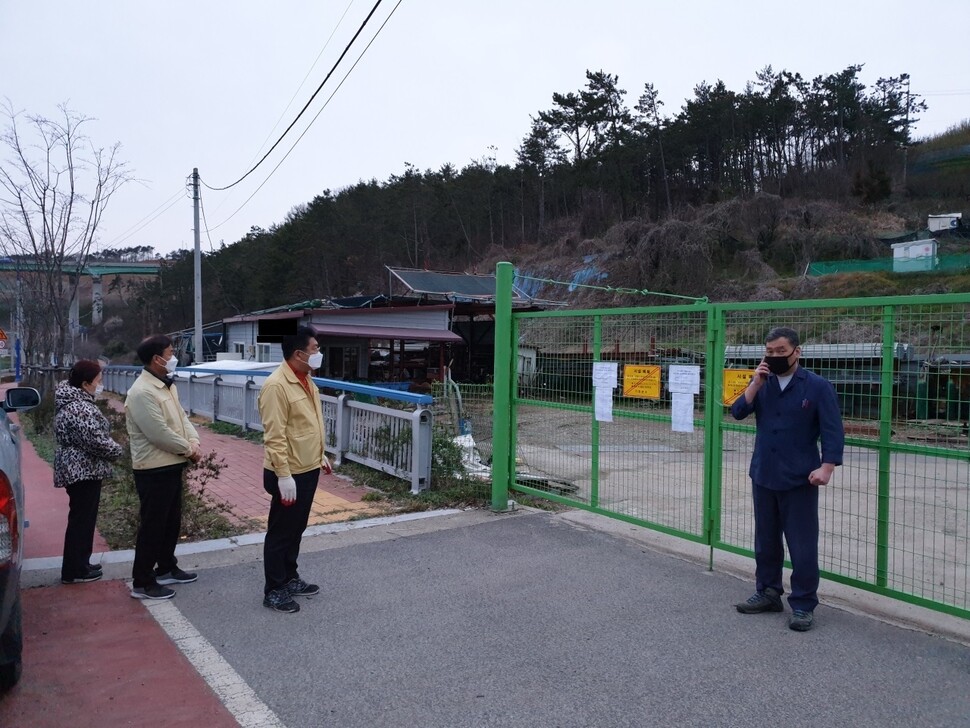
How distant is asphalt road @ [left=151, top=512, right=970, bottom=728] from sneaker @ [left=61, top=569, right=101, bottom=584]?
0.64 metres

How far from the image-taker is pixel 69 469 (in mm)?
5316

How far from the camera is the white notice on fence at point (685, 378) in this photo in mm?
5656

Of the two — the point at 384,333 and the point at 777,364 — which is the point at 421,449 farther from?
the point at 384,333

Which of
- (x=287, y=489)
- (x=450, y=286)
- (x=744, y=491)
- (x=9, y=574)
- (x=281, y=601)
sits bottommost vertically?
(x=281, y=601)

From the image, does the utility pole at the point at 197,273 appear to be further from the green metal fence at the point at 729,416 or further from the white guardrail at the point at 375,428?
the green metal fence at the point at 729,416

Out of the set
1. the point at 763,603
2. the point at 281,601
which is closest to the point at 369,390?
the point at 281,601

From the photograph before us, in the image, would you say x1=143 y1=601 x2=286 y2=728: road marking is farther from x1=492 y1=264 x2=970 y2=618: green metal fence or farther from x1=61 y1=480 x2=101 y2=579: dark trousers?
x1=492 y1=264 x2=970 y2=618: green metal fence

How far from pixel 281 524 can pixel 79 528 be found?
169 centimetres

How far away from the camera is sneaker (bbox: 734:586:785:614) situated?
4809mm

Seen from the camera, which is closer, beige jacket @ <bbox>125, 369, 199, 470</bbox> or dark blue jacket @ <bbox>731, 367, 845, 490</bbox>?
dark blue jacket @ <bbox>731, 367, 845, 490</bbox>

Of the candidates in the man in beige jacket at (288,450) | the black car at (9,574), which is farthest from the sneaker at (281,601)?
the black car at (9,574)

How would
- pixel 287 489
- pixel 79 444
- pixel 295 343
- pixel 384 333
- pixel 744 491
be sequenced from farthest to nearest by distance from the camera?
pixel 384 333, pixel 744 491, pixel 79 444, pixel 295 343, pixel 287 489

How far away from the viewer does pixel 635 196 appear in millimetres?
53438

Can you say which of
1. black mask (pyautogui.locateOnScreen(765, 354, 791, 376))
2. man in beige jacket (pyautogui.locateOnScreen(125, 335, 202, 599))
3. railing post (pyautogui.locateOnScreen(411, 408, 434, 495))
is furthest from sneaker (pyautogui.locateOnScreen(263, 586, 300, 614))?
black mask (pyautogui.locateOnScreen(765, 354, 791, 376))
